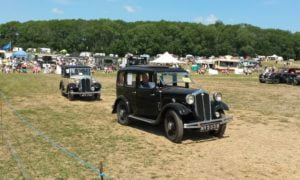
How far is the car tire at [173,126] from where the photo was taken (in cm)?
1002

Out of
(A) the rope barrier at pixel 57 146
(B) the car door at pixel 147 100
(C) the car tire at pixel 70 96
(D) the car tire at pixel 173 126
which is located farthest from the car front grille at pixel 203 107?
(C) the car tire at pixel 70 96

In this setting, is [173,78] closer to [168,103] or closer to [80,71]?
[168,103]

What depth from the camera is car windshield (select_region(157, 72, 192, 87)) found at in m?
11.3

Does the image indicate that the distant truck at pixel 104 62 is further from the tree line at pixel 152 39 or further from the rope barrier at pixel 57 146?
the tree line at pixel 152 39

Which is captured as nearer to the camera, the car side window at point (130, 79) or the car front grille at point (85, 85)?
the car side window at point (130, 79)

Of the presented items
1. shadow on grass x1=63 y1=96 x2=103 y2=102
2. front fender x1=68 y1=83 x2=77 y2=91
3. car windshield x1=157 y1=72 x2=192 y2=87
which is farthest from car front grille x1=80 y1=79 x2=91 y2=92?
car windshield x1=157 y1=72 x2=192 y2=87

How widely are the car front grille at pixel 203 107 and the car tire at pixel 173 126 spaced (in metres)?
0.55

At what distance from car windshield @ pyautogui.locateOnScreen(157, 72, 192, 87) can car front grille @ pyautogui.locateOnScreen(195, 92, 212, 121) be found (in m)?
1.39

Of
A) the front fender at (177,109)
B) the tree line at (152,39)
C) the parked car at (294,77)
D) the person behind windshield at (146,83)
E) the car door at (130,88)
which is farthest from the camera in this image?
the tree line at (152,39)

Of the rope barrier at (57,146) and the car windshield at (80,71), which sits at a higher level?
the car windshield at (80,71)

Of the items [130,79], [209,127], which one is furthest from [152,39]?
[209,127]

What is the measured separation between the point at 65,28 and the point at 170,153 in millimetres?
159523

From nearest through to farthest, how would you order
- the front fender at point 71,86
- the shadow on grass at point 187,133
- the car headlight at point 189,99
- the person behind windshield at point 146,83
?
the car headlight at point 189,99, the shadow on grass at point 187,133, the person behind windshield at point 146,83, the front fender at point 71,86

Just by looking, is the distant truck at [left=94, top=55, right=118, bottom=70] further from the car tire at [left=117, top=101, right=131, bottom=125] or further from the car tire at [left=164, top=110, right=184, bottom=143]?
the car tire at [left=164, top=110, right=184, bottom=143]
